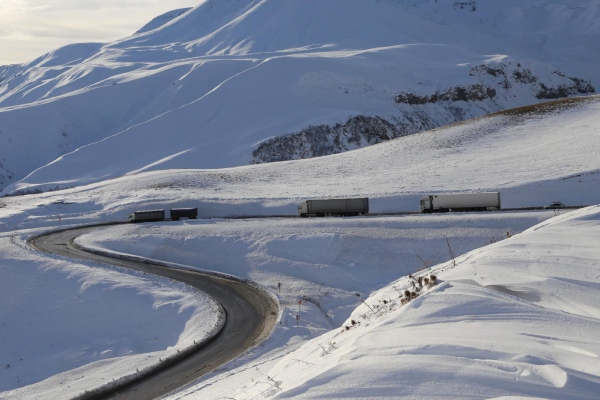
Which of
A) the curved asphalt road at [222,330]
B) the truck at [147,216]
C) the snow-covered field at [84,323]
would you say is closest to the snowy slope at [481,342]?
the curved asphalt road at [222,330]

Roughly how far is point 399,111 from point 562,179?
76622 millimetres

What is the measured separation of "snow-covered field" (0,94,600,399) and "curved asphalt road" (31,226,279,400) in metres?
1.20

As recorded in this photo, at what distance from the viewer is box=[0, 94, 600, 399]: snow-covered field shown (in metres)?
9.42

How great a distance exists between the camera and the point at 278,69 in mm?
145000

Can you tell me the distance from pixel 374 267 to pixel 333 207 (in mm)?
12351

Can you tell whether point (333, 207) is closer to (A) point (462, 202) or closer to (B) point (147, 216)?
(A) point (462, 202)

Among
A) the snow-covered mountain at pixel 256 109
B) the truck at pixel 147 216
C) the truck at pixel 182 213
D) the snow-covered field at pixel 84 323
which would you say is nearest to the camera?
the snow-covered field at pixel 84 323

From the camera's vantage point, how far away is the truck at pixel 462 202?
159 feet

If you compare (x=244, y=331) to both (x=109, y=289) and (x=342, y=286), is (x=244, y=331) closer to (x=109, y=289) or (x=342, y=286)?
(x=342, y=286)

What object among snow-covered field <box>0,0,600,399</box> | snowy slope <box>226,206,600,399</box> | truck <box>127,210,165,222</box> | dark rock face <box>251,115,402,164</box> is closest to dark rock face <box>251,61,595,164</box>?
dark rock face <box>251,115,402,164</box>

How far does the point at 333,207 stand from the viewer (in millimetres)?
52531

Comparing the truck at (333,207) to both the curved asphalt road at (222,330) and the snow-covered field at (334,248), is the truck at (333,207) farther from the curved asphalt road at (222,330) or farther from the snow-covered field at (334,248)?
the curved asphalt road at (222,330)

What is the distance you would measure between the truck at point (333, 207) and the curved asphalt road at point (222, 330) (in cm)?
1343

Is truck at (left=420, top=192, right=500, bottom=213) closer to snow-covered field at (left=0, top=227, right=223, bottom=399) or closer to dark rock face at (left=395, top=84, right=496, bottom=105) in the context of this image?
snow-covered field at (left=0, top=227, right=223, bottom=399)
